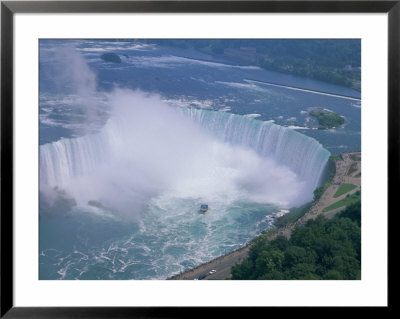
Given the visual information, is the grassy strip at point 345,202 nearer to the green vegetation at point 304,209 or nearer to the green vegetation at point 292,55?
the green vegetation at point 304,209

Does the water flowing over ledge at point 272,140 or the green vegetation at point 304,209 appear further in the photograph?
the water flowing over ledge at point 272,140

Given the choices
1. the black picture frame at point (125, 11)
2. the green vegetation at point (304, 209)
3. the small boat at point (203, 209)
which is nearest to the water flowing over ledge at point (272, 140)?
the green vegetation at point (304, 209)

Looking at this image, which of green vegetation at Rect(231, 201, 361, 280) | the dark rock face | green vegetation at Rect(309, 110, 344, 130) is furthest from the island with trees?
the dark rock face

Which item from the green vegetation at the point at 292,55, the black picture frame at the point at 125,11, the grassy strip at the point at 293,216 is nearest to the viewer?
the black picture frame at the point at 125,11

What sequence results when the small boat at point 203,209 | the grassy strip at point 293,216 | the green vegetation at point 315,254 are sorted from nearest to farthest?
the green vegetation at point 315,254
the grassy strip at point 293,216
the small boat at point 203,209

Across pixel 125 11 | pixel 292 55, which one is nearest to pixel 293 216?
pixel 292 55

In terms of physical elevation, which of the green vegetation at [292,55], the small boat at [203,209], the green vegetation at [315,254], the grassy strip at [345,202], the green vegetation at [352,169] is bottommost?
the green vegetation at [315,254]
